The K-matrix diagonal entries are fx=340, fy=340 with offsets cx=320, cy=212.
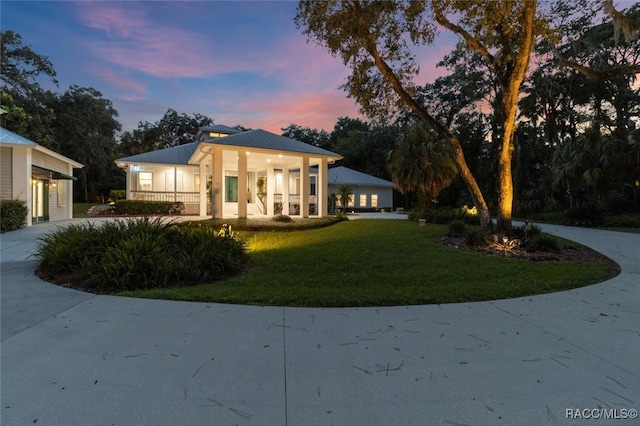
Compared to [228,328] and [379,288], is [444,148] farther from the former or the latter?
[228,328]

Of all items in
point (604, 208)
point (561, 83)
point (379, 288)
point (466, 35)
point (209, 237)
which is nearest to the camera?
point (379, 288)

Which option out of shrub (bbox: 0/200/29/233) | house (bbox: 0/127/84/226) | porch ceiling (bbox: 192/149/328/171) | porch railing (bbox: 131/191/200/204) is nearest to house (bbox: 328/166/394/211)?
porch ceiling (bbox: 192/149/328/171)

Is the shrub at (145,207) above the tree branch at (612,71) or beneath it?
beneath

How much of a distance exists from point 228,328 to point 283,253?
14.9 feet

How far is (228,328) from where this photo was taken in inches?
149

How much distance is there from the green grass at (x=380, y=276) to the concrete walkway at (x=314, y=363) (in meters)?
0.35

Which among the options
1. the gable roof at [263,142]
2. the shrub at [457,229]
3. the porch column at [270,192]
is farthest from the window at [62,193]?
the shrub at [457,229]

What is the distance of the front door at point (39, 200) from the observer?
15.7 m

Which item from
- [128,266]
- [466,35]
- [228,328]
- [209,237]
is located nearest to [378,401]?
[228,328]

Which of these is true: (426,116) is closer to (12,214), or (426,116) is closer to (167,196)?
(12,214)

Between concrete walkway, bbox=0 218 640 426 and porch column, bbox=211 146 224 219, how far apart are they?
1048 centimetres

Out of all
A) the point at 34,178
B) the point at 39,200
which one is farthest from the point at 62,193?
the point at 34,178

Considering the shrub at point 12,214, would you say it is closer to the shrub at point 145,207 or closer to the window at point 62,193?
the window at point 62,193

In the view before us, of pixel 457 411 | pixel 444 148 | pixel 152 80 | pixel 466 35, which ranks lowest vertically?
pixel 457 411
